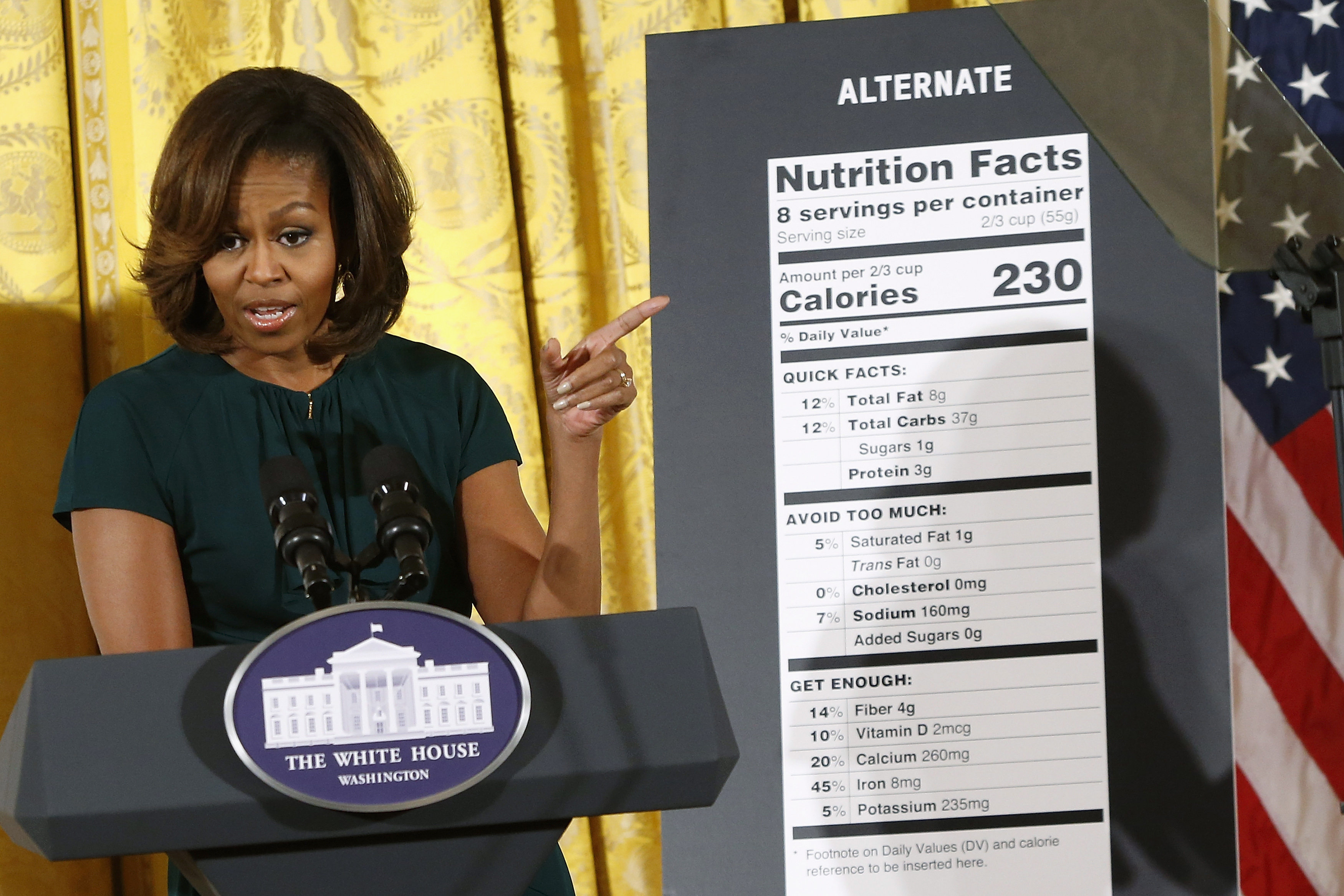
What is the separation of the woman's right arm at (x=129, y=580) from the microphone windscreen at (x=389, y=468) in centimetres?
47

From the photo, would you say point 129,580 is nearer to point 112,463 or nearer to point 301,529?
point 112,463

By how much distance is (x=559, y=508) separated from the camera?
1.29 m

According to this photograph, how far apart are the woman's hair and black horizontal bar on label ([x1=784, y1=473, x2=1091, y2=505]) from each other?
0.66 meters

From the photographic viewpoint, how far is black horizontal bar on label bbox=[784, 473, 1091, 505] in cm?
171

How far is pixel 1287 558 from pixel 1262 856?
19.3 inches

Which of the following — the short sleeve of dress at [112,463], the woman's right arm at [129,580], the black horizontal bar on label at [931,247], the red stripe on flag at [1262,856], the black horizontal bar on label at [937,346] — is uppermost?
the black horizontal bar on label at [931,247]

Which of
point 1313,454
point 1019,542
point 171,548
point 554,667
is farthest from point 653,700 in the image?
point 1313,454

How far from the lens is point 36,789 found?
75 cm

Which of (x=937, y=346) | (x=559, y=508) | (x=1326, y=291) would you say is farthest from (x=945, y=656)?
(x=1326, y=291)

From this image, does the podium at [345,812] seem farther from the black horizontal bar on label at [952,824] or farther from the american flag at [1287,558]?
the american flag at [1287,558]

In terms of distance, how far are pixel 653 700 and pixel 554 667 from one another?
7cm

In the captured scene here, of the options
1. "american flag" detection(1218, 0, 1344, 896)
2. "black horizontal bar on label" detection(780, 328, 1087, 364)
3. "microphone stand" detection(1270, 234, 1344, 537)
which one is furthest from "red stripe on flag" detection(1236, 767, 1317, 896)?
"microphone stand" detection(1270, 234, 1344, 537)

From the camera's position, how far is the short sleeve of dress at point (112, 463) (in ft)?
3.98

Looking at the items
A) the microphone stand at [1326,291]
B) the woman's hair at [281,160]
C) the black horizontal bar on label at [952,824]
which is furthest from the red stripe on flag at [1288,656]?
the woman's hair at [281,160]
